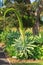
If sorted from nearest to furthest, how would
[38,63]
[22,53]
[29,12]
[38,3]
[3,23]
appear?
[38,63], [22,53], [38,3], [29,12], [3,23]

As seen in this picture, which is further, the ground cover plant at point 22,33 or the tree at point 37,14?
the tree at point 37,14

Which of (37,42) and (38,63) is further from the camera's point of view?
(37,42)

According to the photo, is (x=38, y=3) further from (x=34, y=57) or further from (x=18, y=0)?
(x=34, y=57)

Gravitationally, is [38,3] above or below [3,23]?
above

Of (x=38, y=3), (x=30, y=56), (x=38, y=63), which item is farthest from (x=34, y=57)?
(x=38, y=3)

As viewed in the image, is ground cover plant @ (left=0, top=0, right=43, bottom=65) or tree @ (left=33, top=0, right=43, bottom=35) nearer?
ground cover plant @ (left=0, top=0, right=43, bottom=65)

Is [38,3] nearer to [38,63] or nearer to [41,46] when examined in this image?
[41,46]

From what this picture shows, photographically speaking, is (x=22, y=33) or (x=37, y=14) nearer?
(x=22, y=33)

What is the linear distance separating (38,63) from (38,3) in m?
10.5

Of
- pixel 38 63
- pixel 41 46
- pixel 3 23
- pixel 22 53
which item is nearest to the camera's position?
pixel 38 63

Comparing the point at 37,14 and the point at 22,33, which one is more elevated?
the point at 22,33

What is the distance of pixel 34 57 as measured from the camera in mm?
14688

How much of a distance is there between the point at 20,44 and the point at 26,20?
10.5 meters

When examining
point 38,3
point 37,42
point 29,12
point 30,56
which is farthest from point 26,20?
point 30,56
